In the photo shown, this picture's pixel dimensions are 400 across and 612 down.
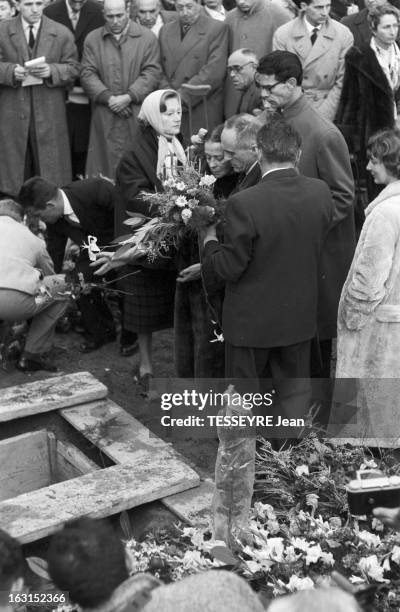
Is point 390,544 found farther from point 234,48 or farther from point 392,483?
point 234,48

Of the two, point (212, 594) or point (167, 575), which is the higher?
point (212, 594)

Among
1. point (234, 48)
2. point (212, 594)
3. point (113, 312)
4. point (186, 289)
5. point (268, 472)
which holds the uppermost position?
point (234, 48)

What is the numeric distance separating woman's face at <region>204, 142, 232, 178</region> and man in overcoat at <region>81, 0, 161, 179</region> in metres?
2.97

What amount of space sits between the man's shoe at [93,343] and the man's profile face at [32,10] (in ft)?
10.1

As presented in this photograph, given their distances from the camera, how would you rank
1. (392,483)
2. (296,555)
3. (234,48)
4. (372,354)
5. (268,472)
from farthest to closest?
(234,48) → (372,354) → (268,472) → (296,555) → (392,483)

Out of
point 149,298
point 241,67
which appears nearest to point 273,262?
point 149,298

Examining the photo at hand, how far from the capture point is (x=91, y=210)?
6.67 meters

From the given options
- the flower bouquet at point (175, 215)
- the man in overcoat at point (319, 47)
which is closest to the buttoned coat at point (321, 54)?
the man in overcoat at point (319, 47)

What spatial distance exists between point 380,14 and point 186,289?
134 inches


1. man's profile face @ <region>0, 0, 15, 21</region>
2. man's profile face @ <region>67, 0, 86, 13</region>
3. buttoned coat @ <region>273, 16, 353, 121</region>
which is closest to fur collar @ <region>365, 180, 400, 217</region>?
buttoned coat @ <region>273, 16, 353, 121</region>

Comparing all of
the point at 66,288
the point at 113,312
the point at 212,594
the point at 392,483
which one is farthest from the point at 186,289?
the point at 212,594

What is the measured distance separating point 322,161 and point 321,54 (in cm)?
276

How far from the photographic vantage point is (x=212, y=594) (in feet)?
8.27

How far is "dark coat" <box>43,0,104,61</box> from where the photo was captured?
28.5ft
